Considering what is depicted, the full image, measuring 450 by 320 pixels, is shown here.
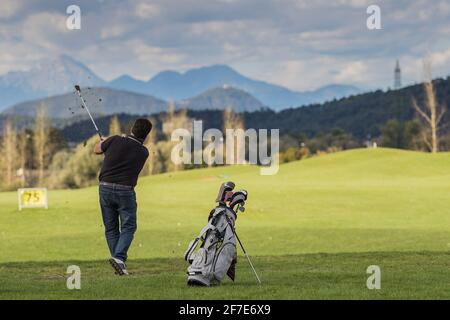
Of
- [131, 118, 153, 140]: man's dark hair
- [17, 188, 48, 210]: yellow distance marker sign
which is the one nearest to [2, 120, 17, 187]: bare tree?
[17, 188, 48, 210]: yellow distance marker sign

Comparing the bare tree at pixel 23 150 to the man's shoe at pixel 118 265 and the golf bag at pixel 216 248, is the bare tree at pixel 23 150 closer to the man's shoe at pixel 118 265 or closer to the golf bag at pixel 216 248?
the man's shoe at pixel 118 265

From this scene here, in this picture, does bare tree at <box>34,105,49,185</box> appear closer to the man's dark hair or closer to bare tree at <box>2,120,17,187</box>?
bare tree at <box>2,120,17,187</box>

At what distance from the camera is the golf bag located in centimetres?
1194

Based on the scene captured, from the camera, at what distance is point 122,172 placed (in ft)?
45.0

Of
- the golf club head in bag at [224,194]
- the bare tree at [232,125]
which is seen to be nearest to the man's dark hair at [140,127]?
the golf club head in bag at [224,194]

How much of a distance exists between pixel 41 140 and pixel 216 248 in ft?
380

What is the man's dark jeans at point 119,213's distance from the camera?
541 inches

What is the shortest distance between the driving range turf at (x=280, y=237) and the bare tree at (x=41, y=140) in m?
61.8

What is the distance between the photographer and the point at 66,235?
2941cm

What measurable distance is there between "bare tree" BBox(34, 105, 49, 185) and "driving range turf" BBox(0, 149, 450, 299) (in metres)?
61.8

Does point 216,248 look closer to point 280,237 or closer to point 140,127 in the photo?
point 140,127

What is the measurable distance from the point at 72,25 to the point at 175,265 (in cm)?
557
